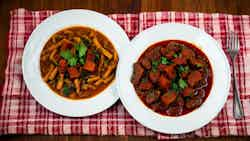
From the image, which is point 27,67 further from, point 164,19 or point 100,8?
point 164,19

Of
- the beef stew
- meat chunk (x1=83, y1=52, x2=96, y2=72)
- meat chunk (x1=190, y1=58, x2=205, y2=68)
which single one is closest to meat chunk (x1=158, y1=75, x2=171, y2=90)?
the beef stew

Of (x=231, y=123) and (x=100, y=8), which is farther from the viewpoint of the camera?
(x=100, y=8)

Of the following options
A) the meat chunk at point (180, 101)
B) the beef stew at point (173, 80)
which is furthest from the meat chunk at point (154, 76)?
the meat chunk at point (180, 101)

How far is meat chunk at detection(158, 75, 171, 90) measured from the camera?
1.38m

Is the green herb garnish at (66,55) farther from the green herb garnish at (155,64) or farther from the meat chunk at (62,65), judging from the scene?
the green herb garnish at (155,64)

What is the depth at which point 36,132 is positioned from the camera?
1441 mm

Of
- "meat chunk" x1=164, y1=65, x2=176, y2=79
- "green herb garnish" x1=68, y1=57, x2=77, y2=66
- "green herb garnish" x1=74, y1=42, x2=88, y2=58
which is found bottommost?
"meat chunk" x1=164, y1=65, x2=176, y2=79

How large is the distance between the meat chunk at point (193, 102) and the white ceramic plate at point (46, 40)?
0.25m

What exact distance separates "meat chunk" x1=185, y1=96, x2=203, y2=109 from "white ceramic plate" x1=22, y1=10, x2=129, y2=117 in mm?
249

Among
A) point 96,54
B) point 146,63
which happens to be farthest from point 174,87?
point 96,54

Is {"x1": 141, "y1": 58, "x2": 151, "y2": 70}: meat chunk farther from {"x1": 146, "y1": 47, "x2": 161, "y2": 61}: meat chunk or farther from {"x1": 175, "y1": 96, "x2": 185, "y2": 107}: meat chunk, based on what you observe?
{"x1": 175, "y1": 96, "x2": 185, "y2": 107}: meat chunk

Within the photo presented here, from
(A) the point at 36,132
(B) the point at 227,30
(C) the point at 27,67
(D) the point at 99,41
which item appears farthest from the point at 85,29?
(B) the point at 227,30

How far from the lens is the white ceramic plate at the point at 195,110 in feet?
4.53

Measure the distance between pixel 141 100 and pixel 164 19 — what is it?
0.34 meters
